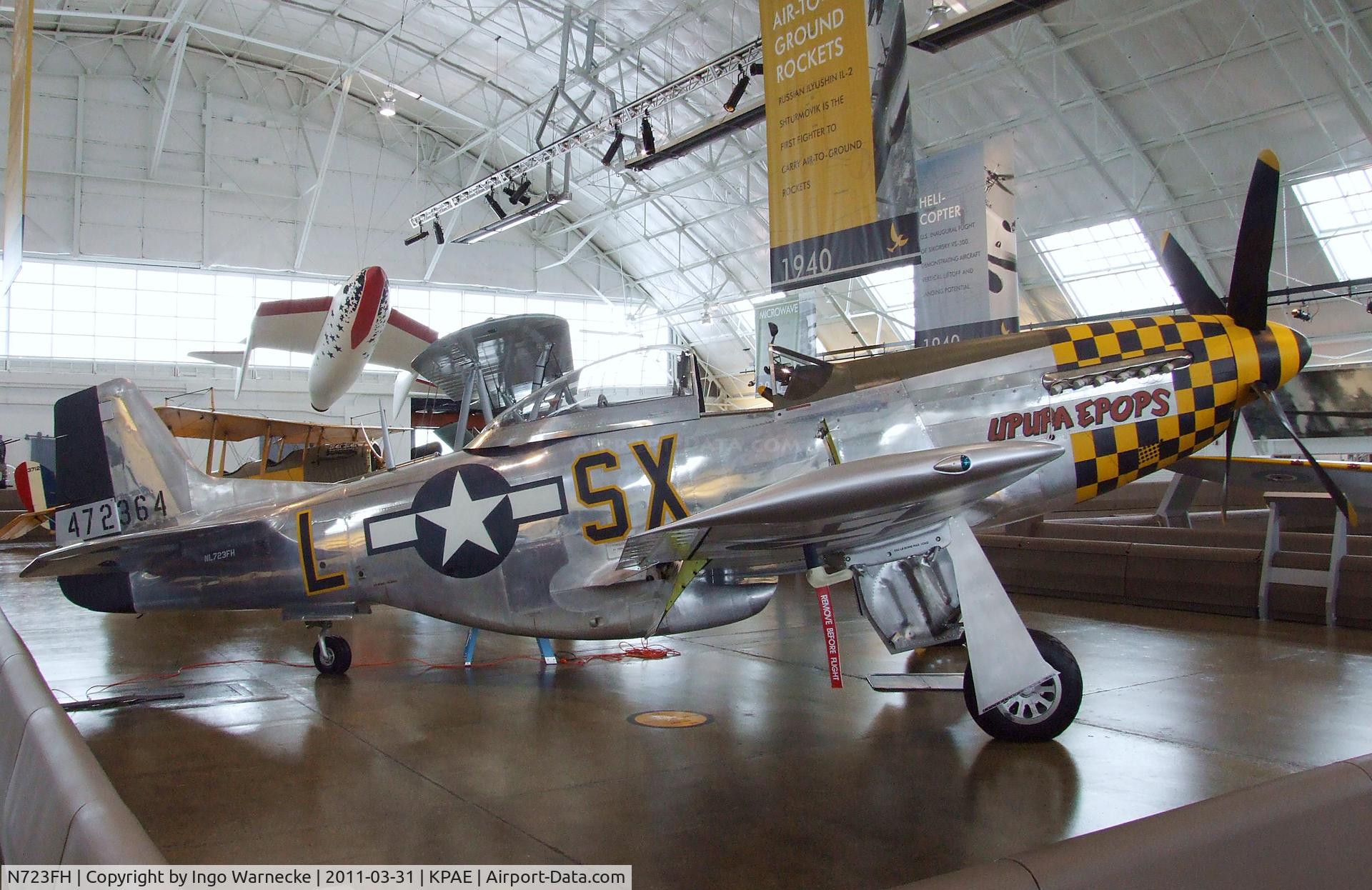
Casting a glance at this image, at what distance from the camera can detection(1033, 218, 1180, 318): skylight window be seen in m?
20.8

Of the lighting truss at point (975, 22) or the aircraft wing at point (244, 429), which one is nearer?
the lighting truss at point (975, 22)

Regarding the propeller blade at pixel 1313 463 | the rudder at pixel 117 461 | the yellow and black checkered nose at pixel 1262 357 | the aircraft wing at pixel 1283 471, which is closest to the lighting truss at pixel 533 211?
the rudder at pixel 117 461

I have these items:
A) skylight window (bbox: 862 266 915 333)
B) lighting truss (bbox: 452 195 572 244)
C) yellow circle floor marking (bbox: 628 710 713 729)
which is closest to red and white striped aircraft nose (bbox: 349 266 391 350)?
lighting truss (bbox: 452 195 572 244)

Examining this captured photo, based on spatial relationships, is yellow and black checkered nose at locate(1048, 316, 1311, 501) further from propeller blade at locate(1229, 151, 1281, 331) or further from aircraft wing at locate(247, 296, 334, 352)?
aircraft wing at locate(247, 296, 334, 352)

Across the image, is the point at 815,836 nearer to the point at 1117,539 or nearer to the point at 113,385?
the point at 113,385

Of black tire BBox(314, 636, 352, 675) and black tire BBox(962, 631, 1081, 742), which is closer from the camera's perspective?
black tire BBox(962, 631, 1081, 742)

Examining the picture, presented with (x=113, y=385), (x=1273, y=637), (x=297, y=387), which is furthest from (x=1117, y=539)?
(x=297, y=387)

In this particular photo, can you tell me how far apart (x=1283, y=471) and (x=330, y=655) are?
8400mm

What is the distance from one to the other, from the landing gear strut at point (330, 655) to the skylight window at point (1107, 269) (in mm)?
19794

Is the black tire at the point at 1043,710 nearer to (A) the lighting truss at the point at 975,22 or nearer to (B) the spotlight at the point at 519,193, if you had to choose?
Answer: (A) the lighting truss at the point at 975,22

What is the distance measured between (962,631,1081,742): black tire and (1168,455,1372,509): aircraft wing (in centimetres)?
377

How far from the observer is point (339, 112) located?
2367 cm

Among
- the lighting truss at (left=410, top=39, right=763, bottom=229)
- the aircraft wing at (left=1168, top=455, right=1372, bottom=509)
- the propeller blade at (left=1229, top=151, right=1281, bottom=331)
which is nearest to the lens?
the propeller blade at (left=1229, top=151, right=1281, bottom=331)
